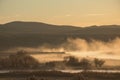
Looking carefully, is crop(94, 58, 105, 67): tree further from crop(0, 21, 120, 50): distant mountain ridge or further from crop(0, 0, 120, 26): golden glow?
crop(0, 0, 120, 26): golden glow

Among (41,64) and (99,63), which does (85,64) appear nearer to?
(99,63)

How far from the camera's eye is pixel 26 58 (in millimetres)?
2709

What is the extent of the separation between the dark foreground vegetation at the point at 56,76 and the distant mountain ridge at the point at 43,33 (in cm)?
21

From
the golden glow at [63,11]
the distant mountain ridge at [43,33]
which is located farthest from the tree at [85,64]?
the golden glow at [63,11]

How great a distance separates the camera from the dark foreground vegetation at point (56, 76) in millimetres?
2624

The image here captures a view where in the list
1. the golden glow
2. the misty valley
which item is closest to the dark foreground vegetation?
the misty valley

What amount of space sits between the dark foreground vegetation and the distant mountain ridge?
8.5 inches

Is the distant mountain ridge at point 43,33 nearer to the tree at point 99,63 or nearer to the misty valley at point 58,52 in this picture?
the misty valley at point 58,52

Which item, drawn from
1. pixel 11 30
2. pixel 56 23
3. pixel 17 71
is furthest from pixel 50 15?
pixel 17 71

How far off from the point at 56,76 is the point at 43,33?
344 mm

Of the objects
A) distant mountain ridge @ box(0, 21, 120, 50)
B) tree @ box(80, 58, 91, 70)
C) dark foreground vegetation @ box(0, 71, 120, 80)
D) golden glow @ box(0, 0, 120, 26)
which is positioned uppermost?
golden glow @ box(0, 0, 120, 26)

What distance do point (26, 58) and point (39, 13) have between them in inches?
14.3

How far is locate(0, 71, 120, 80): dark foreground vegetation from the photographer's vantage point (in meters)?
2.62

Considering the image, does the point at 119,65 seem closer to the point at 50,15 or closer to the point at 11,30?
the point at 50,15
